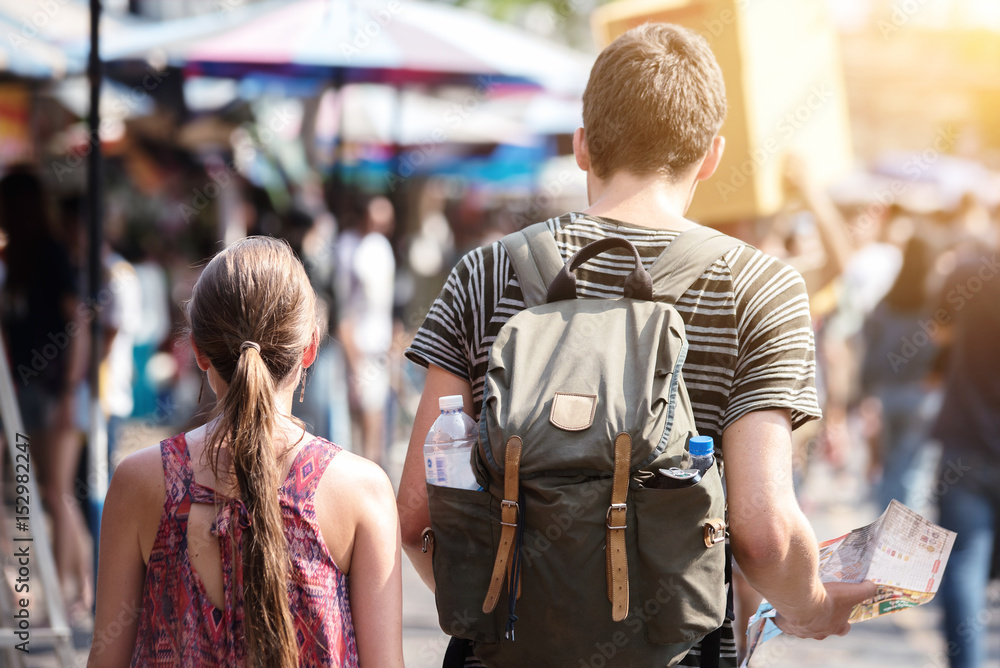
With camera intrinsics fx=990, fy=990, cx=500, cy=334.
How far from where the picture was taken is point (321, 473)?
1.81 m

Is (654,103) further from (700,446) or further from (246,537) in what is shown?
(246,537)

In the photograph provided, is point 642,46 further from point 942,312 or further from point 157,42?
point 157,42

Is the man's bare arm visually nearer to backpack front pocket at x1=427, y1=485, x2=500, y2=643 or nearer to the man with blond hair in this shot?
the man with blond hair

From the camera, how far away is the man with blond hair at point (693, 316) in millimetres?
1690

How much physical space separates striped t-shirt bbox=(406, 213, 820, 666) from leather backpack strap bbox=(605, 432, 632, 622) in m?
0.25

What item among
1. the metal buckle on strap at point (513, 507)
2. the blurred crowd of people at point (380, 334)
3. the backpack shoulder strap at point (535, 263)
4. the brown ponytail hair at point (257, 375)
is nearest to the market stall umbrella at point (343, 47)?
the blurred crowd of people at point (380, 334)

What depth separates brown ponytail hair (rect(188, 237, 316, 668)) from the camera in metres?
1.71

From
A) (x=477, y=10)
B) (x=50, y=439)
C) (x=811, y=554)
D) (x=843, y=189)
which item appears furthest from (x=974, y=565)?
(x=477, y=10)

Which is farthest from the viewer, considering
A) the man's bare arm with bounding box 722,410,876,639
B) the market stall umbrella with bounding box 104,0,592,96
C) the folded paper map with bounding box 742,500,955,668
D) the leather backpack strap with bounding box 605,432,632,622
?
the market stall umbrella with bounding box 104,0,592,96

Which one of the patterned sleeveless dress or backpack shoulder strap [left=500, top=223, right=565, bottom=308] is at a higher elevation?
backpack shoulder strap [left=500, top=223, right=565, bottom=308]

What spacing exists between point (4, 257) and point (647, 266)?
4.91 meters

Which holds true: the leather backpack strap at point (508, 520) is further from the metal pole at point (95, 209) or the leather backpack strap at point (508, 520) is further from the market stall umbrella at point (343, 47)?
the market stall umbrella at point (343, 47)

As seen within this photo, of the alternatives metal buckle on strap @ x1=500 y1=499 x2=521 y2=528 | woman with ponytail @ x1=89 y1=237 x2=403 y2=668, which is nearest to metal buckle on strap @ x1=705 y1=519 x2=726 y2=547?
metal buckle on strap @ x1=500 y1=499 x2=521 y2=528

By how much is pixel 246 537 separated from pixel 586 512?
614 millimetres
